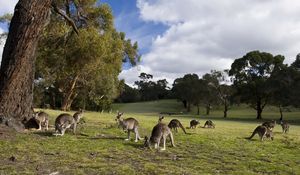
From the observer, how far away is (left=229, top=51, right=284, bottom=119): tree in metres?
78.9

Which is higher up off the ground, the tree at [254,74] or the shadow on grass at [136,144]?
the tree at [254,74]

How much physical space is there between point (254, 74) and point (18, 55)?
7396cm

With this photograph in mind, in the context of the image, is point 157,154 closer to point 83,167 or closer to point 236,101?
point 83,167

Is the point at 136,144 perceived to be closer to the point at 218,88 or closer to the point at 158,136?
the point at 158,136

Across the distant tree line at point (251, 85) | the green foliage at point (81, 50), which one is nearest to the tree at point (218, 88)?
the distant tree line at point (251, 85)

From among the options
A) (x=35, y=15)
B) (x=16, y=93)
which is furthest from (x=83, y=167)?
(x=35, y=15)

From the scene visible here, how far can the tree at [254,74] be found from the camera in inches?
3105

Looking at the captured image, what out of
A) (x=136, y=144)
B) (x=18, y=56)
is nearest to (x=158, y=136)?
(x=136, y=144)

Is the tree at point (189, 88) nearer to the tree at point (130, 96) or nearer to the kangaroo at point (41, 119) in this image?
the tree at point (130, 96)

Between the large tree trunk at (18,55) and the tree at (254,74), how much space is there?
217 ft

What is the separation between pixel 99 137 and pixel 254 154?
5.94m

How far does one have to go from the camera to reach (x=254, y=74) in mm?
84375

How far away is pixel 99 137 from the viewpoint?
16484 millimetres

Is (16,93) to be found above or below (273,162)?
above
